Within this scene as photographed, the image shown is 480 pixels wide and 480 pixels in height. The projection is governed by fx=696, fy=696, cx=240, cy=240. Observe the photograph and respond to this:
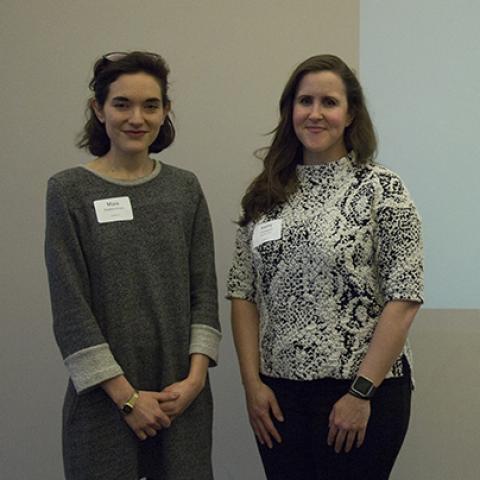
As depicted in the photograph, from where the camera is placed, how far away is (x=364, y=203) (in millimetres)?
1638

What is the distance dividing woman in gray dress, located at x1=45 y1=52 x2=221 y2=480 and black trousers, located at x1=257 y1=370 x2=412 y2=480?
209mm

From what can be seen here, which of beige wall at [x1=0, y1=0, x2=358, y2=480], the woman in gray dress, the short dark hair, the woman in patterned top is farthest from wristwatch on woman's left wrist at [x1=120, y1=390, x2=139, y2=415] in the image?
beige wall at [x1=0, y1=0, x2=358, y2=480]

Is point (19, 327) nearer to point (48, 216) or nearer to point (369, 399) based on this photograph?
point (48, 216)

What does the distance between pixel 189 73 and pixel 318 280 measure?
43.7 inches

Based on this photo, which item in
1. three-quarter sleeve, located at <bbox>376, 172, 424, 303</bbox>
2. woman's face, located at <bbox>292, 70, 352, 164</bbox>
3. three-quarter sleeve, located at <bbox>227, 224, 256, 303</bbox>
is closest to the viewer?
three-quarter sleeve, located at <bbox>376, 172, 424, 303</bbox>

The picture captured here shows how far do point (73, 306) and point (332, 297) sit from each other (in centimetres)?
59

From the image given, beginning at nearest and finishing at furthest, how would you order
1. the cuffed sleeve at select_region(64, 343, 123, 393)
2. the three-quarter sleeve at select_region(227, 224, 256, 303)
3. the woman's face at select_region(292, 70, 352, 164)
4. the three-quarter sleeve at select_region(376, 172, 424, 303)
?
1. the cuffed sleeve at select_region(64, 343, 123, 393)
2. the three-quarter sleeve at select_region(376, 172, 424, 303)
3. the woman's face at select_region(292, 70, 352, 164)
4. the three-quarter sleeve at select_region(227, 224, 256, 303)

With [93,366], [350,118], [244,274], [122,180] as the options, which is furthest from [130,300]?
[350,118]

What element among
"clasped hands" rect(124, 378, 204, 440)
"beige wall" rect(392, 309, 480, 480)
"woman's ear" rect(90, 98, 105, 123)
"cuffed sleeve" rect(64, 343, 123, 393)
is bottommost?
"beige wall" rect(392, 309, 480, 480)

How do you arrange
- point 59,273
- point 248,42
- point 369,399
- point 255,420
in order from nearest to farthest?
point 59,273 < point 369,399 < point 255,420 < point 248,42

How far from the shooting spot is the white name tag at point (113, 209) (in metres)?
1.53

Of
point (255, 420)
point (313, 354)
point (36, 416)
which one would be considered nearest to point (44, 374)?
point (36, 416)

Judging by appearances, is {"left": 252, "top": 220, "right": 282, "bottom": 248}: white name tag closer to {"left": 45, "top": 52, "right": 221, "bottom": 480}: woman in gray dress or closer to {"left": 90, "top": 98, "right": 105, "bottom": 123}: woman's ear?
{"left": 45, "top": 52, "right": 221, "bottom": 480}: woman in gray dress

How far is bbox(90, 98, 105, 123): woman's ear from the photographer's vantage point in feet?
5.30
